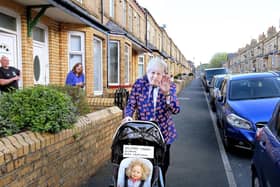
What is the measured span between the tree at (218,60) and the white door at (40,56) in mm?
114620

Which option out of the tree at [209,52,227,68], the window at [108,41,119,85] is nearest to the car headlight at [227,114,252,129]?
the window at [108,41,119,85]

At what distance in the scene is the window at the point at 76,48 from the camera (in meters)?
11.4

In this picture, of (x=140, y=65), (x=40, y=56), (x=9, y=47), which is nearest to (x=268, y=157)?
(x=9, y=47)

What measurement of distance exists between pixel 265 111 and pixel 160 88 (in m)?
3.50

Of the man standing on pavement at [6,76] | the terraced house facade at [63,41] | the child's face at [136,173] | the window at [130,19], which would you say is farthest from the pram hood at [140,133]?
the window at [130,19]

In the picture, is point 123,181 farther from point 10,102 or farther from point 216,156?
point 216,156

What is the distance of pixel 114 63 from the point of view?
15.7m

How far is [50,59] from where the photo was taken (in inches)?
403

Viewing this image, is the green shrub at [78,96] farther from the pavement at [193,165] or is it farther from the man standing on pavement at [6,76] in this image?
the man standing on pavement at [6,76]

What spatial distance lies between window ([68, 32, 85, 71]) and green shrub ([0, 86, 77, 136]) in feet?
24.9

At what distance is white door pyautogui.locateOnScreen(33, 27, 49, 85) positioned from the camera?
9359 millimetres

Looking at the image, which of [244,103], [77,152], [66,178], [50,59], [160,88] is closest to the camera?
[160,88]

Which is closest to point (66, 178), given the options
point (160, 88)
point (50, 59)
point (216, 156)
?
point (160, 88)

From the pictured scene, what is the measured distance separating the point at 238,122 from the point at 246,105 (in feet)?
2.06
